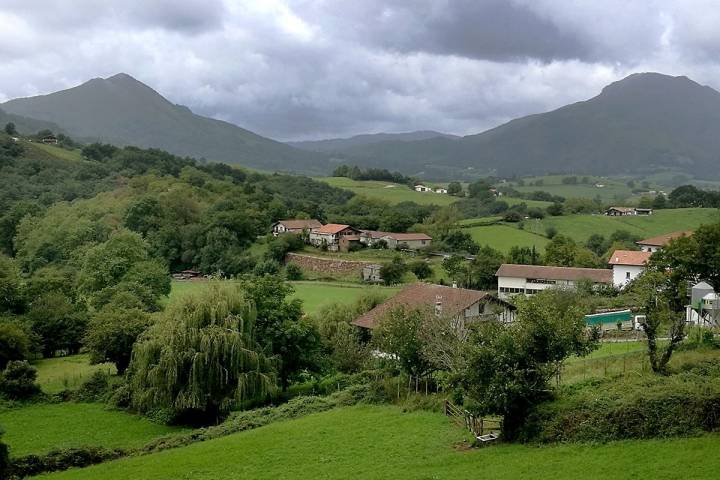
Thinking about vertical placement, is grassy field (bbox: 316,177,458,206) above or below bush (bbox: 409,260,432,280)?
above

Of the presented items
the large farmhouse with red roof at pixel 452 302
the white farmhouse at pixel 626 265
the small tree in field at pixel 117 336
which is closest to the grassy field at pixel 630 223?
the white farmhouse at pixel 626 265

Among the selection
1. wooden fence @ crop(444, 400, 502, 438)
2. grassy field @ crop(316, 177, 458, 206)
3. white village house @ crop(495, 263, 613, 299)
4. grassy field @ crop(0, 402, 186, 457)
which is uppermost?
grassy field @ crop(316, 177, 458, 206)

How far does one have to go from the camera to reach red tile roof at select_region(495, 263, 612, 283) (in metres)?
58.8

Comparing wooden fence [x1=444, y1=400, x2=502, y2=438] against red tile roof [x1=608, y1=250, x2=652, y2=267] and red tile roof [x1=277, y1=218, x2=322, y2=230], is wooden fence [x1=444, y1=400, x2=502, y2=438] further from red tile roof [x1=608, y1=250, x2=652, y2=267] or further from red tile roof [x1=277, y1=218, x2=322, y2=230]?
red tile roof [x1=277, y1=218, x2=322, y2=230]

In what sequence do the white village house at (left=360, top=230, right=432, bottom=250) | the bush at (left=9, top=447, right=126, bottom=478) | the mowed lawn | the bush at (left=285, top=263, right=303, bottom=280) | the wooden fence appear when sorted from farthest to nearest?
the white village house at (left=360, top=230, right=432, bottom=250) → the bush at (left=285, top=263, right=303, bottom=280) → the bush at (left=9, top=447, right=126, bottom=478) → the wooden fence → the mowed lawn

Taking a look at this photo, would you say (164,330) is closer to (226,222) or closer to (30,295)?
(30,295)

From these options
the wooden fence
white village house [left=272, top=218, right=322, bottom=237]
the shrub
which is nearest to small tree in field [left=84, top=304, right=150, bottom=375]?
the shrub

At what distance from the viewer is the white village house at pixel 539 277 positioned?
58625mm

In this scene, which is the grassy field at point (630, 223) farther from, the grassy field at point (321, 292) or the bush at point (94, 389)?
the bush at point (94, 389)

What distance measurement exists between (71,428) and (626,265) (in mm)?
48487

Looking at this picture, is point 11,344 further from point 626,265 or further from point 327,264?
point 626,265

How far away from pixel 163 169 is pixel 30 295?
3525 inches

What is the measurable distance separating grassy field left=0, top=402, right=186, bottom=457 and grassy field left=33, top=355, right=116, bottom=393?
293 centimetres

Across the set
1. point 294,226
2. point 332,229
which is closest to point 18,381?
point 332,229
